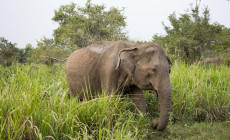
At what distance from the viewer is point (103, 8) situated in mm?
28812

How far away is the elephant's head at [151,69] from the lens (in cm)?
338

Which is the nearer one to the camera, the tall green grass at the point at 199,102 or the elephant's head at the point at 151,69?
the elephant's head at the point at 151,69

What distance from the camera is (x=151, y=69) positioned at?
3555mm

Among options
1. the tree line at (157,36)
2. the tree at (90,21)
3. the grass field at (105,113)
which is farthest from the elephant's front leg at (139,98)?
the tree at (90,21)

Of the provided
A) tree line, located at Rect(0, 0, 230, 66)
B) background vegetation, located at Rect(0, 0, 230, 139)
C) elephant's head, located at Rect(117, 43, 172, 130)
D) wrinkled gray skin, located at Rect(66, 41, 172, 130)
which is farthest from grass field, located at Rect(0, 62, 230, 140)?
tree line, located at Rect(0, 0, 230, 66)

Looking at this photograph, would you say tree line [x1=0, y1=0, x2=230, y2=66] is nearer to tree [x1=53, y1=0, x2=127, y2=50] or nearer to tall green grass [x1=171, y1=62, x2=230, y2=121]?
tree [x1=53, y1=0, x2=127, y2=50]

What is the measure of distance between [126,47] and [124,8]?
27.2 metres

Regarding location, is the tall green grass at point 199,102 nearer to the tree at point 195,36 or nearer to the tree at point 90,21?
the tree at point 195,36

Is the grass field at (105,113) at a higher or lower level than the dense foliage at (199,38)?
lower

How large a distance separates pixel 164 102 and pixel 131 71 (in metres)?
0.74

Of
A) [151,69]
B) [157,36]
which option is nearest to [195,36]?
[157,36]

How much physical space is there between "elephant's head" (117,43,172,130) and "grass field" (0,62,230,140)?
40 centimetres

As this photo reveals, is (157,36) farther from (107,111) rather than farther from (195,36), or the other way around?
(107,111)

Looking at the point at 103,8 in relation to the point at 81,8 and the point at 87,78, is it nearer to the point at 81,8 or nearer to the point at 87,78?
the point at 81,8
